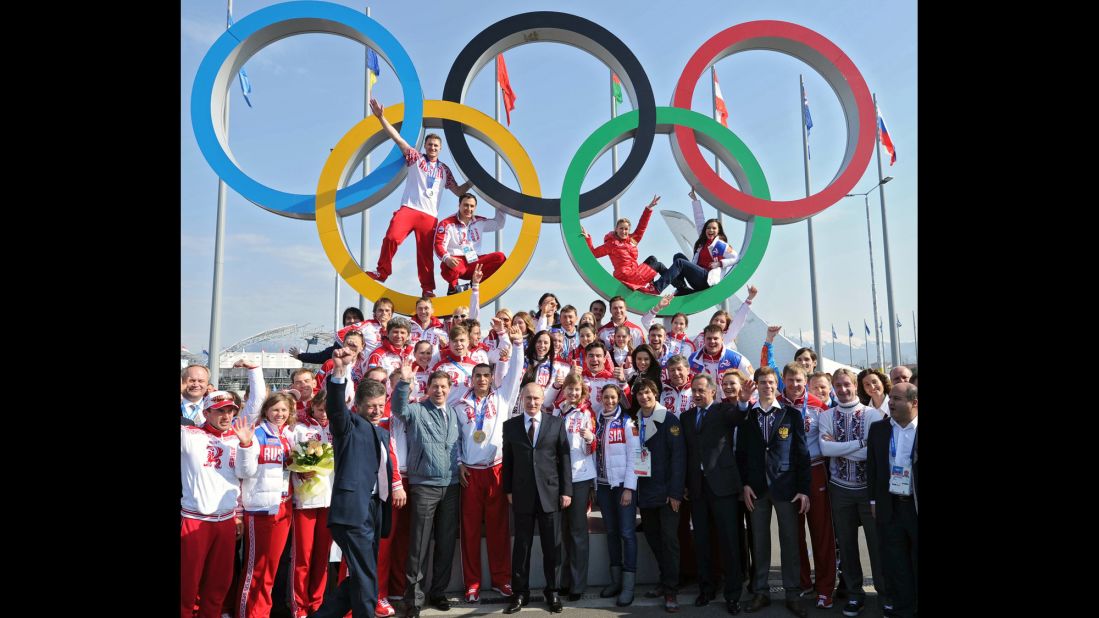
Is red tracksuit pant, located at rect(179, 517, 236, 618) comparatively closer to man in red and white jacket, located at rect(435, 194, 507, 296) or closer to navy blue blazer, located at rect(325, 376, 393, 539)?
navy blue blazer, located at rect(325, 376, 393, 539)

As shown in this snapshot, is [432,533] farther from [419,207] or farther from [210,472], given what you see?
[419,207]

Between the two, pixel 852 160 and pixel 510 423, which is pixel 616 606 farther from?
pixel 852 160

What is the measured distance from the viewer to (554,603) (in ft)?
16.8

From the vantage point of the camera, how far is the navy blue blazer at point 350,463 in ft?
13.4

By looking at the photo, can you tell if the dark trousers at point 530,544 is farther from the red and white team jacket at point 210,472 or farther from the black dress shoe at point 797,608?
the red and white team jacket at point 210,472

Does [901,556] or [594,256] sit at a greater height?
[594,256]

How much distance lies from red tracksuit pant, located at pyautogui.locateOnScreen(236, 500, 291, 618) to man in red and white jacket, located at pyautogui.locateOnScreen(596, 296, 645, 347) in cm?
391

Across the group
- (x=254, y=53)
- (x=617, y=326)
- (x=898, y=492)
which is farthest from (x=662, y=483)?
(x=254, y=53)

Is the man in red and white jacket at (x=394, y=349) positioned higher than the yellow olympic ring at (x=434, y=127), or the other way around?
the yellow olympic ring at (x=434, y=127)

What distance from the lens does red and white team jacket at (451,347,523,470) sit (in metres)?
5.56

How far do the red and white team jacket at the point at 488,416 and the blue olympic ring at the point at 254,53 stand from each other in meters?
3.38

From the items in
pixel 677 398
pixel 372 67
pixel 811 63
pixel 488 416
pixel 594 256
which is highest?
pixel 372 67

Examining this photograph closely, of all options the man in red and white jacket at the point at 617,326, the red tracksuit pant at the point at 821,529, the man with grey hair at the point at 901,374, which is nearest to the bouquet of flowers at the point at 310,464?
the man in red and white jacket at the point at 617,326

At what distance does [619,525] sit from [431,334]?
301cm
